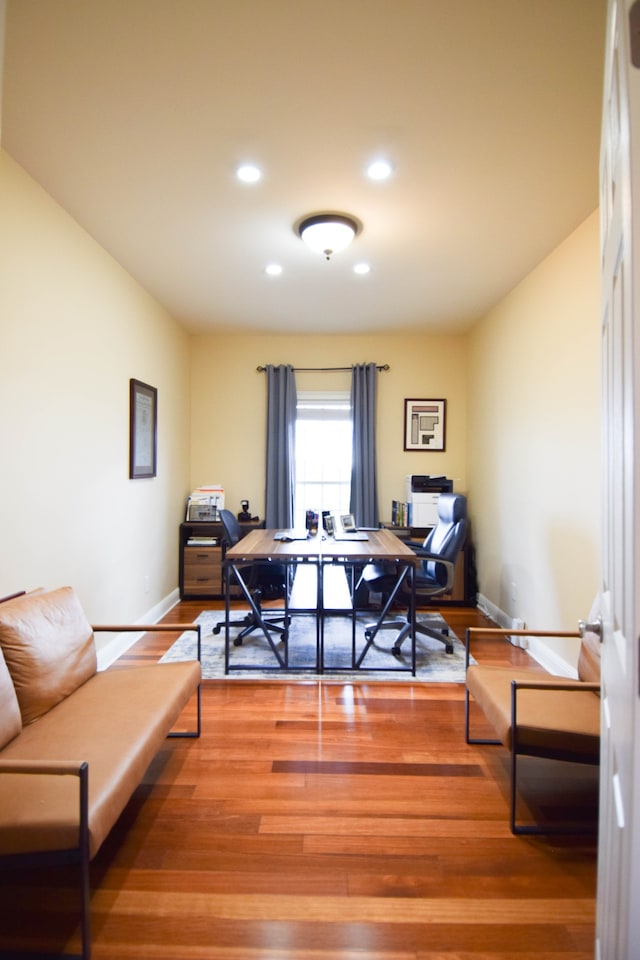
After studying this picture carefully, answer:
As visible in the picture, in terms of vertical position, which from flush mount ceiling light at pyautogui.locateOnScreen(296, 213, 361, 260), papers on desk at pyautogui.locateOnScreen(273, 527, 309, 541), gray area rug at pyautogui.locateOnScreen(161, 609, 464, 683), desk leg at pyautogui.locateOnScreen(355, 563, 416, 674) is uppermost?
flush mount ceiling light at pyautogui.locateOnScreen(296, 213, 361, 260)

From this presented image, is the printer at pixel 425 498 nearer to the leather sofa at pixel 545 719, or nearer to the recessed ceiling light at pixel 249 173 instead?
the leather sofa at pixel 545 719

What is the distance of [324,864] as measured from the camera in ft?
5.21

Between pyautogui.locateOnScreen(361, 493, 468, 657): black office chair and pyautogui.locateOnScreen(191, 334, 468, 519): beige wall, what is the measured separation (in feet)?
4.89

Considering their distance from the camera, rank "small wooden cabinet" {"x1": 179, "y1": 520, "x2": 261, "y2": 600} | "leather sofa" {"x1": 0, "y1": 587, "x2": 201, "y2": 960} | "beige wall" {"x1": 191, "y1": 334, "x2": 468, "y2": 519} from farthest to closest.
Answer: "beige wall" {"x1": 191, "y1": 334, "x2": 468, "y2": 519} → "small wooden cabinet" {"x1": 179, "y1": 520, "x2": 261, "y2": 600} → "leather sofa" {"x1": 0, "y1": 587, "x2": 201, "y2": 960}

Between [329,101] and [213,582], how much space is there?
4.09 meters

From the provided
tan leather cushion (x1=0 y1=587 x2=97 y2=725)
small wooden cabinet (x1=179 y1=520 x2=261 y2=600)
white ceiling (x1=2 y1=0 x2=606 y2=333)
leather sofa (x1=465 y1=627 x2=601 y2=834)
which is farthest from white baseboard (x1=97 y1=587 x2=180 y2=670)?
white ceiling (x1=2 y1=0 x2=606 y2=333)

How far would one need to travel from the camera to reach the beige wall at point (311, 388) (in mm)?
5309

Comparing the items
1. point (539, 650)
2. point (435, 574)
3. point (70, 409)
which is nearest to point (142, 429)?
point (70, 409)

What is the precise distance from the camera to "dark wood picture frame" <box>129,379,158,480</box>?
143 inches

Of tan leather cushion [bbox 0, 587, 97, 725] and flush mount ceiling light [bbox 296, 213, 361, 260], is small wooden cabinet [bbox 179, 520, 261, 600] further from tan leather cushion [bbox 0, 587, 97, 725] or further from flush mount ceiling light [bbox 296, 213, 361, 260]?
flush mount ceiling light [bbox 296, 213, 361, 260]

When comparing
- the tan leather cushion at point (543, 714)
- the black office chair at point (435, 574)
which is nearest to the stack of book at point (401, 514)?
the black office chair at point (435, 574)

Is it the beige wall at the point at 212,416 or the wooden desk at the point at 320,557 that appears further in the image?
the wooden desk at the point at 320,557

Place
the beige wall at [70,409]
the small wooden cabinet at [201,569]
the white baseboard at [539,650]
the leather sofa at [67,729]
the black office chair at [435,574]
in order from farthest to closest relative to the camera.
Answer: the small wooden cabinet at [201,569] → the black office chair at [435,574] → the white baseboard at [539,650] → the beige wall at [70,409] → the leather sofa at [67,729]

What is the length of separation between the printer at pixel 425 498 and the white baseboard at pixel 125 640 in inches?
105
